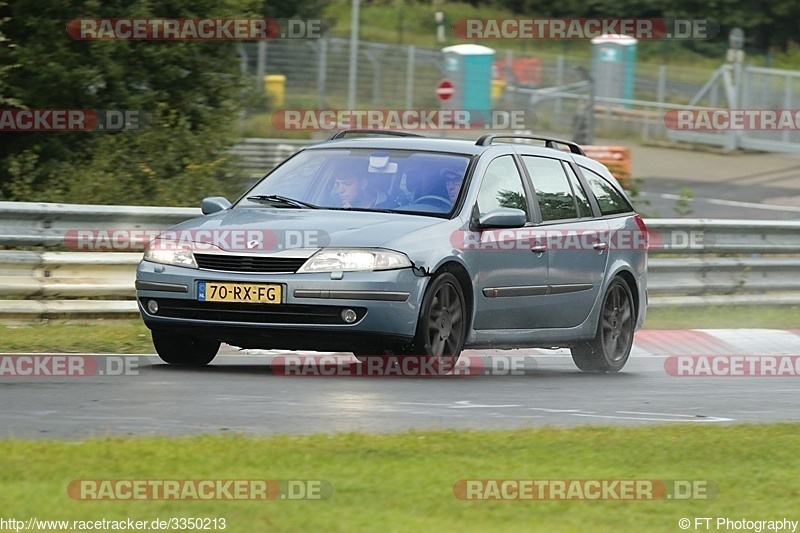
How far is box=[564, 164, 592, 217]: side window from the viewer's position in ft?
39.0

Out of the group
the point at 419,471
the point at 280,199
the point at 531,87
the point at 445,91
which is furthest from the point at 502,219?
the point at 531,87

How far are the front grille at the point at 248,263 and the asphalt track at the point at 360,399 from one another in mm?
641

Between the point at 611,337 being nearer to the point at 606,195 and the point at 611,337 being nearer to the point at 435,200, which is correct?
the point at 606,195

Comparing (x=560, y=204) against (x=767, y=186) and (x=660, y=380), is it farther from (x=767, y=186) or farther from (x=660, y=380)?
(x=767, y=186)

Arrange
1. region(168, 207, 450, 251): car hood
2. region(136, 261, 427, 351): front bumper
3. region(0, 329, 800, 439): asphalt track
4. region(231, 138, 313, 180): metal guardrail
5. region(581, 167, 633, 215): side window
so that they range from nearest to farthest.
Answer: region(0, 329, 800, 439): asphalt track → region(136, 261, 427, 351): front bumper → region(168, 207, 450, 251): car hood → region(581, 167, 633, 215): side window → region(231, 138, 313, 180): metal guardrail

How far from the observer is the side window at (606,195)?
12219 millimetres

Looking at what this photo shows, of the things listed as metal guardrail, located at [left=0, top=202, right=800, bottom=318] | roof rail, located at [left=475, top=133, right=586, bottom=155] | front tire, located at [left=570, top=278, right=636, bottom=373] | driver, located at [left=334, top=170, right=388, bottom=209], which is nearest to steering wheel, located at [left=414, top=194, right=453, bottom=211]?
driver, located at [left=334, top=170, right=388, bottom=209]

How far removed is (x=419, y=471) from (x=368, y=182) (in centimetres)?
460

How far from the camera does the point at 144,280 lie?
9.87m

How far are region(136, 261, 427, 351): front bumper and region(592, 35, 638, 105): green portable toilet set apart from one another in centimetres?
3421

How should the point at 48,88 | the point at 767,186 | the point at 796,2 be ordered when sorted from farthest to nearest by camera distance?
1. the point at 796,2
2. the point at 767,186
3. the point at 48,88

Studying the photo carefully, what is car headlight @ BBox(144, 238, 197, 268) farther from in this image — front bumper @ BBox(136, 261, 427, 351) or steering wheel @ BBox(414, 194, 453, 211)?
steering wheel @ BBox(414, 194, 453, 211)

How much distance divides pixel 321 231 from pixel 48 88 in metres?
7.95

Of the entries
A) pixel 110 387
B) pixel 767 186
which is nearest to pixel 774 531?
pixel 110 387
